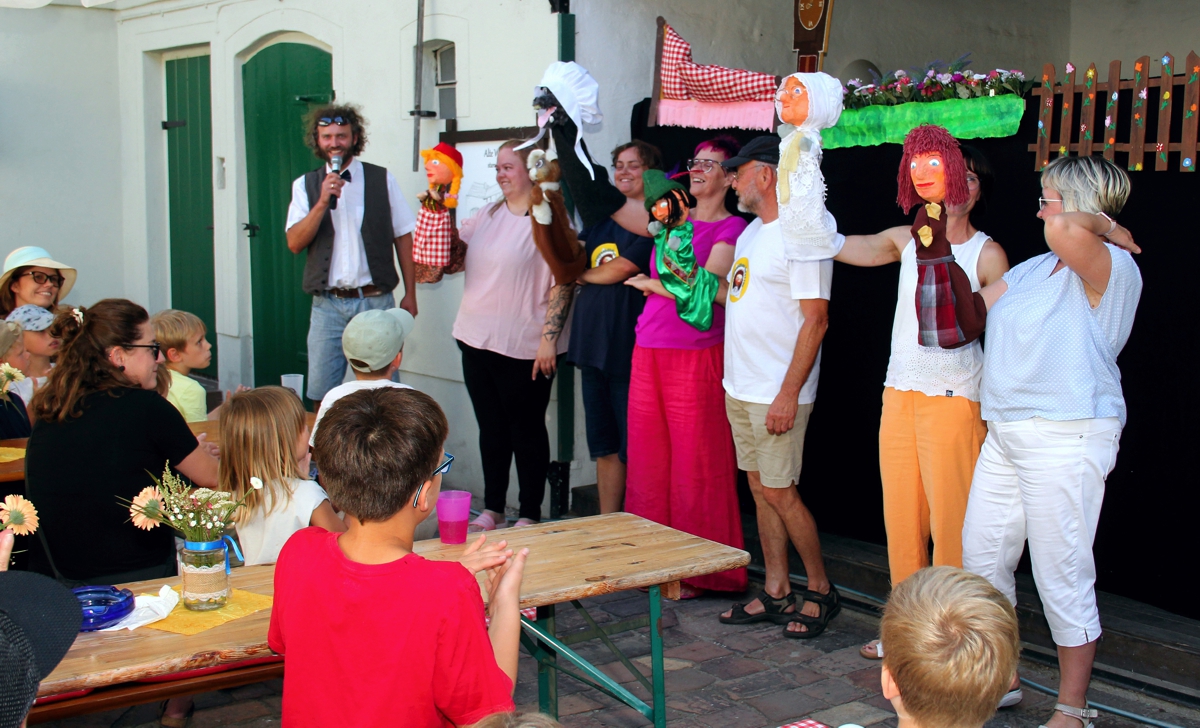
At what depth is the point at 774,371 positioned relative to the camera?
3.90 m

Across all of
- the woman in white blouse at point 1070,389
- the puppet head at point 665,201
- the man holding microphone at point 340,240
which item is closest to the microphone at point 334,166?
the man holding microphone at point 340,240

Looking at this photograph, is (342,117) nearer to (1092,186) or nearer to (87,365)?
(87,365)

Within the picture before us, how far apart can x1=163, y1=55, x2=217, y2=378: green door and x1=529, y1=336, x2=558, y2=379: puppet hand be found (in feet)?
14.0

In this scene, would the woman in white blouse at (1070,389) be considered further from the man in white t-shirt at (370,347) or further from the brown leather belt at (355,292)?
the brown leather belt at (355,292)

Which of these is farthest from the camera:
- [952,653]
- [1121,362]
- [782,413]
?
[782,413]

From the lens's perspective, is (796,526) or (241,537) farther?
(796,526)

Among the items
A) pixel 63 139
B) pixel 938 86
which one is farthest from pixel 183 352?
pixel 63 139

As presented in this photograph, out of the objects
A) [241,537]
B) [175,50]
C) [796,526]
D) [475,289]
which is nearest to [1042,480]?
[796,526]

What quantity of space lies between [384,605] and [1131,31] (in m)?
7.03

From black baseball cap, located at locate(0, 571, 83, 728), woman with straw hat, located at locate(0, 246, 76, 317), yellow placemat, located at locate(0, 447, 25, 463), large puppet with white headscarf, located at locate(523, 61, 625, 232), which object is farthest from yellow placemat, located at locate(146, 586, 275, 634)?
woman with straw hat, located at locate(0, 246, 76, 317)

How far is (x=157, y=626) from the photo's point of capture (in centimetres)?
229

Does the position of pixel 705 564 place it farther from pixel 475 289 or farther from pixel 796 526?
pixel 475 289

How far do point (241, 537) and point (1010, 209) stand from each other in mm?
2849

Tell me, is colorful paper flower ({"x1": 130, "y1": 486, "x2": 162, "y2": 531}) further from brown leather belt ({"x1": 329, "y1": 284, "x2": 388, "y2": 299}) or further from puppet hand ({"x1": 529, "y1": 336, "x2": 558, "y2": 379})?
brown leather belt ({"x1": 329, "y1": 284, "x2": 388, "y2": 299})
